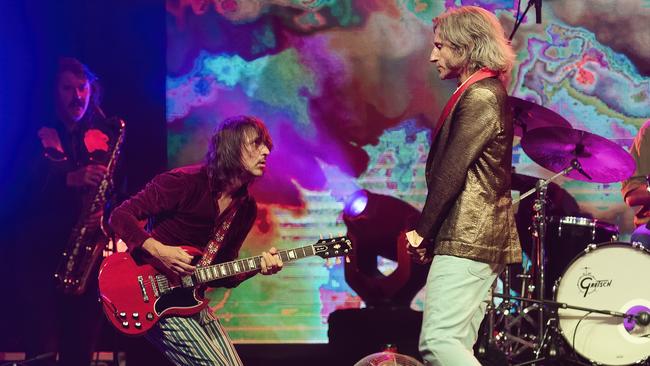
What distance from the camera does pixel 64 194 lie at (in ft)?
19.4

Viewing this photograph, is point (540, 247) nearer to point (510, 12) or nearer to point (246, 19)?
point (510, 12)

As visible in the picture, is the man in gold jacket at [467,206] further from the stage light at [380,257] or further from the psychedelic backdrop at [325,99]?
the psychedelic backdrop at [325,99]

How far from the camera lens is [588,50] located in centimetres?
638

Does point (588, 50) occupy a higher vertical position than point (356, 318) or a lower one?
higher

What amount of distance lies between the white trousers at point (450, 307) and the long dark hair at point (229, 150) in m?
1.53

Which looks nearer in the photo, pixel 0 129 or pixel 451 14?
pixel 451 14

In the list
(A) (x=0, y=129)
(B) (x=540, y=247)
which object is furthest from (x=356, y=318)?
(A) (x=0, y=129)

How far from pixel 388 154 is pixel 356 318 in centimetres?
146

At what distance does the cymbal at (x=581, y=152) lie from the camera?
5223 mm

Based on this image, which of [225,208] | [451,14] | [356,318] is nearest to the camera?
[451,14]

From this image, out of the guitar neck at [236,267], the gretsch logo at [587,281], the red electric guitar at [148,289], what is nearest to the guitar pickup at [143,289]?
the red electric guitar at [148,289]

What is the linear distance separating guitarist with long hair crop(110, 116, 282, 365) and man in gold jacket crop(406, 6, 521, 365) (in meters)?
1.27

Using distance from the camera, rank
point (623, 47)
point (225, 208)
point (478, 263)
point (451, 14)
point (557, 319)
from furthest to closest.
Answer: point (623, 47)
point (557, 319)
point (225, 208)
point (451, 14)
point (478, 263)

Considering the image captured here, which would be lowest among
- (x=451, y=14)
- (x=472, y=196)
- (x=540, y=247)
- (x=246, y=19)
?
(x=540, y=247)
